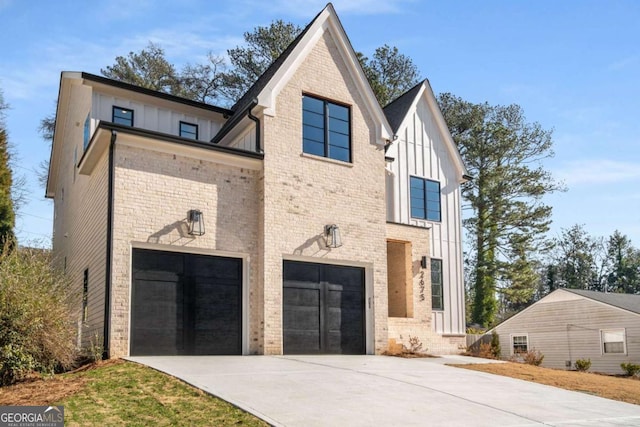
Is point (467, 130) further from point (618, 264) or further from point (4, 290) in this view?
point (4, 290)

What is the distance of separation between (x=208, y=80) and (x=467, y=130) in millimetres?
18173

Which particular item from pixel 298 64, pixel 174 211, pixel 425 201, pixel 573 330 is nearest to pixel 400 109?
pixel 425 201

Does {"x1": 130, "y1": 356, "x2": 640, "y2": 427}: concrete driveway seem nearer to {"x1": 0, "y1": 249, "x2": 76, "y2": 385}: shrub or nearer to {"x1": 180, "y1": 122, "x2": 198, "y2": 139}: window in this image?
{"x1": 0, "y1": 249, "x2": 76, "y2": 385}: shrub

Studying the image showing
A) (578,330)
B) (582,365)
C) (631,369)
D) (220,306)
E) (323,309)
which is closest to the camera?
(220,306)

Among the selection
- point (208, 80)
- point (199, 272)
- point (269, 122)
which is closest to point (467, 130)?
point (208, 80)

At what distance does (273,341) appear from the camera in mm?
17078

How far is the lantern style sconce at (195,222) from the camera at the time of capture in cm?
1622

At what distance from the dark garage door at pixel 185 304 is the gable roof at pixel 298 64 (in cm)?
451

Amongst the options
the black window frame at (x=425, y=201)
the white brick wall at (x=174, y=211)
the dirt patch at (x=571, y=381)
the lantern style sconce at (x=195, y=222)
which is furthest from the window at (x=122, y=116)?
the dirt patch at (x=571, y=381)

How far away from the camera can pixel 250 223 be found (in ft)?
57.7

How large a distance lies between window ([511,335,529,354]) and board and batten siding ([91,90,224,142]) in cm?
2079

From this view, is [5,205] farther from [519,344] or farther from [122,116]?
[519,344]

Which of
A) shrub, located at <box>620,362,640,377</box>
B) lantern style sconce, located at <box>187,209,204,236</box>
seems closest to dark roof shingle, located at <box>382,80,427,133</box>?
lantern style sconce, located at <box>187,209,204,236</box>

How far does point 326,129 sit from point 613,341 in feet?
63.5
